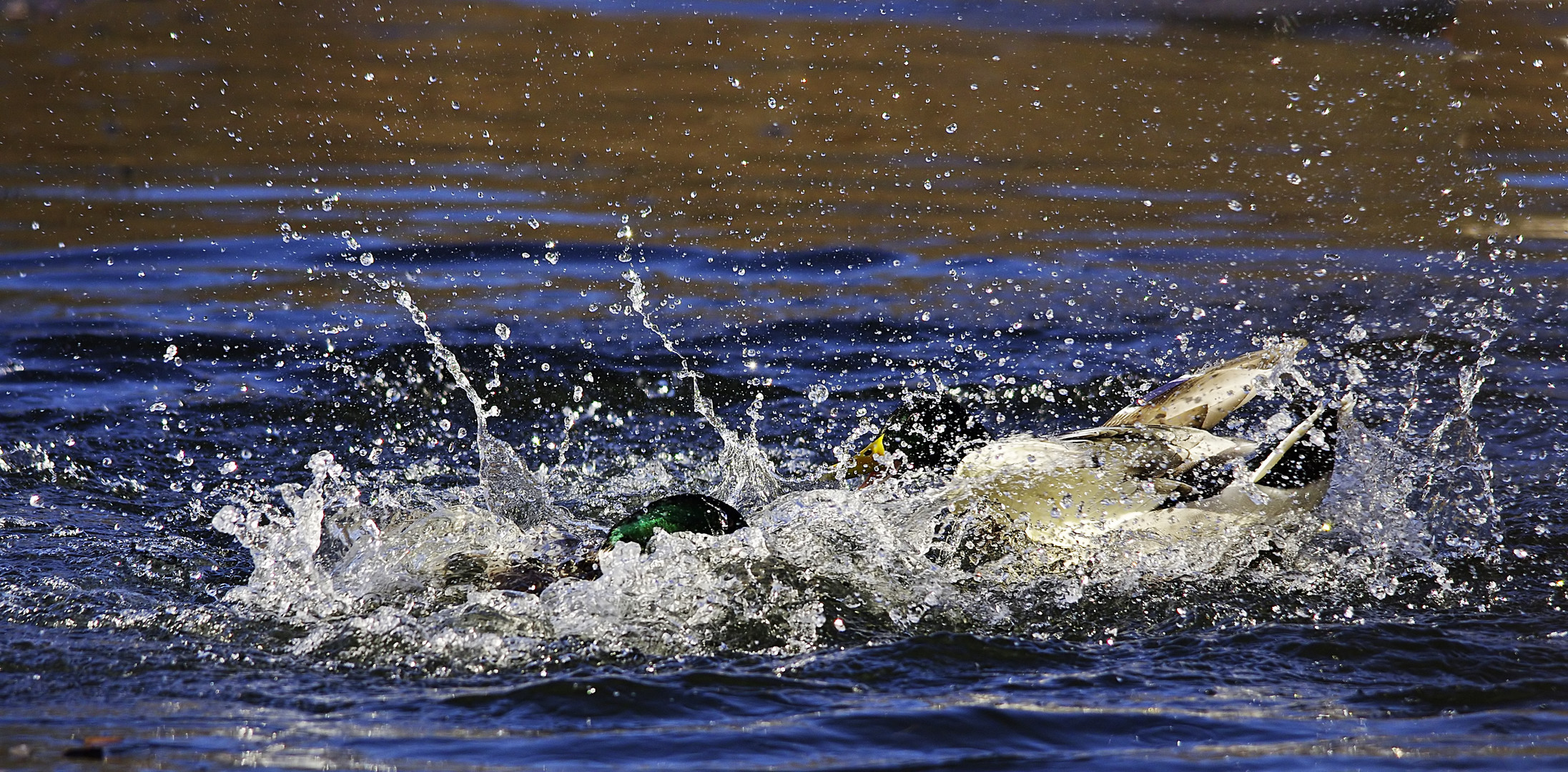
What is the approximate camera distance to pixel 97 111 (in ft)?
27.6

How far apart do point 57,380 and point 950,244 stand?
11.2ft

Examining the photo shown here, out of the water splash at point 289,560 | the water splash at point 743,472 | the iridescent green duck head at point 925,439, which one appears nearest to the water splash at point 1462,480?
the iridescent green duck head at point 925,439

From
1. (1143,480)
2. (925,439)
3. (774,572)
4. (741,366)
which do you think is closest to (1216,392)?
(1143,480)

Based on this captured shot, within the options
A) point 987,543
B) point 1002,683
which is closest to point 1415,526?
point 987,543

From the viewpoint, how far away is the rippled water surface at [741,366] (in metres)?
2.71

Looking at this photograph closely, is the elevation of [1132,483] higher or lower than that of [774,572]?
higher

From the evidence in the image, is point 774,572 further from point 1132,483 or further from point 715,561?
point 1132,483

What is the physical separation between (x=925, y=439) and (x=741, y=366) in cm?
170

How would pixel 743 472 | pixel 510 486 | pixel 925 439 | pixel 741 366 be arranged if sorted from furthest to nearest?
1. pixel 741 366
2. pixel 743 472
3. pixel 510 486
4. pixel 925 439

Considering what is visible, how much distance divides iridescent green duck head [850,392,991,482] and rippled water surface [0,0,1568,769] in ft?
0.22

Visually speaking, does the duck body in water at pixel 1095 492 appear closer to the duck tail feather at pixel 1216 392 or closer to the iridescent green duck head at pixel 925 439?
the iridescent green duck head at pixel 925 439

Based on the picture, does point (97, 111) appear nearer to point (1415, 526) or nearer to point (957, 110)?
point (957, 110)

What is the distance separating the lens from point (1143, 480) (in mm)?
3170

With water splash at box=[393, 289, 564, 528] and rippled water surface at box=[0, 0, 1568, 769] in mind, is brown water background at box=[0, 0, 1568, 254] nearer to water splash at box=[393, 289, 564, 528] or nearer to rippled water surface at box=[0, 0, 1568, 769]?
rippled water surface at box=[0, 0, 1568, 769]
